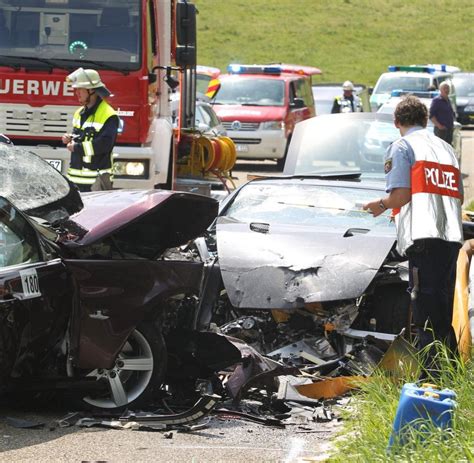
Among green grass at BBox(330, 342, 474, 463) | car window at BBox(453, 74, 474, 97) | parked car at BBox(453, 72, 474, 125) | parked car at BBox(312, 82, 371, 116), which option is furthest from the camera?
car window at BBox(453, 74, 474, 97)

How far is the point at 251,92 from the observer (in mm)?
25391

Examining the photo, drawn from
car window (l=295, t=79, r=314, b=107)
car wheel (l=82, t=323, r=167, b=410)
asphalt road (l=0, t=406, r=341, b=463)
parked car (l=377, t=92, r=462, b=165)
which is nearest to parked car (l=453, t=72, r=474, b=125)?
parked car (l=377, t=92, r=462, b=165)

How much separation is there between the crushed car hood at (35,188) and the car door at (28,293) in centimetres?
40

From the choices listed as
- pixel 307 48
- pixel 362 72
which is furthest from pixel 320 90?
pixel 307 48

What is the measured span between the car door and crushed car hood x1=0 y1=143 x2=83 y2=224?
1.31 ft

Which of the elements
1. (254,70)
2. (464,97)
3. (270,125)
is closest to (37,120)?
(270,125)

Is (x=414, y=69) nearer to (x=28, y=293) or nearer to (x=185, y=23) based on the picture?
(x=185, y=23)

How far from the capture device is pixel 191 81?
15.7 meters

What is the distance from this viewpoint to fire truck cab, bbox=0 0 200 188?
11.6 metres

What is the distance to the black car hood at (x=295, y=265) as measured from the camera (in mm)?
7543

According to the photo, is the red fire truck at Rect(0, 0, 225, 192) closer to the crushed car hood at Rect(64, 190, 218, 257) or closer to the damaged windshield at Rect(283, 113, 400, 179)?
the damaged windshield at Rect(283, 113, 400, 179)

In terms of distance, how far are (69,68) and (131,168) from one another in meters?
1.11

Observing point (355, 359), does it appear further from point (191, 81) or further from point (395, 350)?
point (191, 81)

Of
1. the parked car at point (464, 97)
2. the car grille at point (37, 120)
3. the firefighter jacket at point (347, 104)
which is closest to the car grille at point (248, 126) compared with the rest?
the firefighter jacket at point (347, 104)
